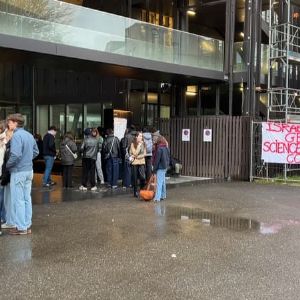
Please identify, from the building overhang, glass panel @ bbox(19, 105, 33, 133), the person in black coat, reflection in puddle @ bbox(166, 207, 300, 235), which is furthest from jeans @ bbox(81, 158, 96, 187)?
glass panel @ bbox(19, 105, 33, 133)

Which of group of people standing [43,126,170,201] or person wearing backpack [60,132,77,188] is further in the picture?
person wearing backpack [60,132,77,188]

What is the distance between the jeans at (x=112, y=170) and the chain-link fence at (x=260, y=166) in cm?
508

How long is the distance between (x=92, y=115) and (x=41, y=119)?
3887 mm

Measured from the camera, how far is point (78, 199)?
12.1 m

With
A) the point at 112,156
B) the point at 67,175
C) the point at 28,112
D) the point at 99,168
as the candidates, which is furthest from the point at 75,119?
the point at 112,156

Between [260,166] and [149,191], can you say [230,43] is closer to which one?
[260,166]

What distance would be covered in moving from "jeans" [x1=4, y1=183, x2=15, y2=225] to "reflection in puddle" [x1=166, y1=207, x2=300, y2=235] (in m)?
3.11

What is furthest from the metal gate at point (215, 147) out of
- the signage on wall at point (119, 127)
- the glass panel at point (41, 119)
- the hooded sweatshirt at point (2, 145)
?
the hooded sweatshirt at point (2, 145)

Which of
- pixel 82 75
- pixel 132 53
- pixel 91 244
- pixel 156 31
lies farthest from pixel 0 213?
pixel 82 75

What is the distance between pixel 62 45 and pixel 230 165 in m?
7.38

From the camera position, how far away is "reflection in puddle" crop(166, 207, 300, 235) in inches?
346

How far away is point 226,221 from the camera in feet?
30.9

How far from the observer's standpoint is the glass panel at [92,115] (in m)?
23.4

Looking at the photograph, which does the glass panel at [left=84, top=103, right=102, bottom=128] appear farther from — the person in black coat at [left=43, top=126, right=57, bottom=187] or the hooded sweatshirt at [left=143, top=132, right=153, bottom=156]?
the hooded sweatshirt at [left=143, top=132, right=153, bottom=156]
